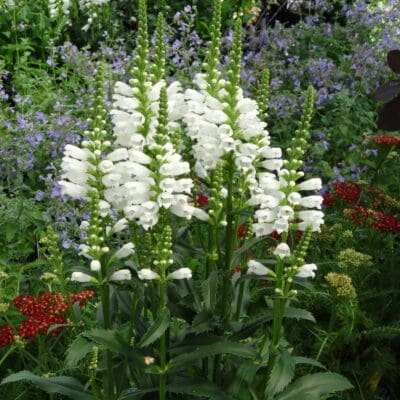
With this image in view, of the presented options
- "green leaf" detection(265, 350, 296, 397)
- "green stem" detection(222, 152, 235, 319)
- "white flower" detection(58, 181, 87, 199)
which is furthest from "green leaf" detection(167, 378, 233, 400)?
"white flower" detection(58, 181, 87, 199)

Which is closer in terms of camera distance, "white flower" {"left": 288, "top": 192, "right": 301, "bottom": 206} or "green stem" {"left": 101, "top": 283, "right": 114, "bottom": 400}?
"white flower" {"left": 288, "top": 192, "right": 301, "bottom": 206}

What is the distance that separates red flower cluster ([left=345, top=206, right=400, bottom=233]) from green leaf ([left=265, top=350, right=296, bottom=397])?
1552mm

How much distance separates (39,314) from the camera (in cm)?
323

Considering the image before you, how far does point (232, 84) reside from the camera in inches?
97.8

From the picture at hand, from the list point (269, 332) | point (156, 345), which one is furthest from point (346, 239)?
point (156, 345)

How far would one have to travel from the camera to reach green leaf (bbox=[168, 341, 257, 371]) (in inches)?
96.7

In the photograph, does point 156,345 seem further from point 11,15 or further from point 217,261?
point 11,15

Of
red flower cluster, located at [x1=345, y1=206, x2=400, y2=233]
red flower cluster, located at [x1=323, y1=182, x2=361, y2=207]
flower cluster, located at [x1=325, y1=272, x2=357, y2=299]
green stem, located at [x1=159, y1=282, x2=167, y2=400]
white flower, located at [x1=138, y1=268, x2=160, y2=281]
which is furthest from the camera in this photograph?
red flower cluster, located at [x1=323, y1=182, x2=361, y2=207]

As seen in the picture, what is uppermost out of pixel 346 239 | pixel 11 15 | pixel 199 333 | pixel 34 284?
pixel 11 15

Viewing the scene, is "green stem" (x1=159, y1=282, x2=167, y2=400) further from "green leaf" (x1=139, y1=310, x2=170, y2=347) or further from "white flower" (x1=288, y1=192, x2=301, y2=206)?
"white flower" (x1=288, y1=192, x2=301, y2=206)

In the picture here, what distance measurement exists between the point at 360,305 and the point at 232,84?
2.00m

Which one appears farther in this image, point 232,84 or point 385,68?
point 385,68

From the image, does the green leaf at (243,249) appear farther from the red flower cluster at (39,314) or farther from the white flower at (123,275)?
the red flower cluster at (39,314)

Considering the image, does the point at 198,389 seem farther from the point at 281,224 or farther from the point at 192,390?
the point at 281,224
